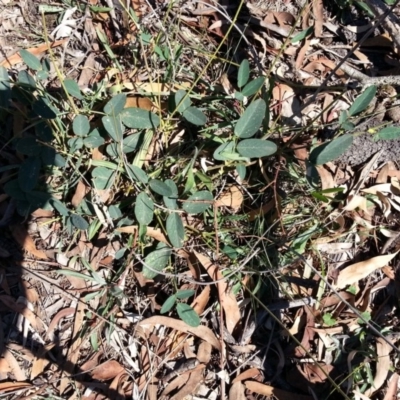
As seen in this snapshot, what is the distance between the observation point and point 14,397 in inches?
61.5

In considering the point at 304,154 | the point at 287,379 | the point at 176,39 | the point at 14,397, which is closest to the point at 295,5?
the point at 176,39

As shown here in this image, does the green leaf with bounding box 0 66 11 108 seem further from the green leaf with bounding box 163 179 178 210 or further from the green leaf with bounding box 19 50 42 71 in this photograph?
the green leaf with bounding box 163 179 178 210

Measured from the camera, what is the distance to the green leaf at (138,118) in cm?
158

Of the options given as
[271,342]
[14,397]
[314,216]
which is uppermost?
[314,216]

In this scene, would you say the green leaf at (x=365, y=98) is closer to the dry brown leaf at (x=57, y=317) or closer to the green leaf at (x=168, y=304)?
the green leaf at (x=168, y=304)

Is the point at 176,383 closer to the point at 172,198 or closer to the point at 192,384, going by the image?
the point at 192,384

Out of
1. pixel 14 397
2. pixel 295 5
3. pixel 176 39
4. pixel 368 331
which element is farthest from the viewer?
pixel 295 5

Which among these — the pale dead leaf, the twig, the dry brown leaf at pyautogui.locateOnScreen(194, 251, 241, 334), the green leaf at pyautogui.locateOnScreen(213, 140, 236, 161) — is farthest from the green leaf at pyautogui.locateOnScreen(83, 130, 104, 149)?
the twig

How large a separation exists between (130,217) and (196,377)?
0.53 m

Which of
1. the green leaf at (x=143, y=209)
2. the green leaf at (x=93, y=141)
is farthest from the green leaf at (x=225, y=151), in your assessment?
the green leaf at (x=93, y=141)

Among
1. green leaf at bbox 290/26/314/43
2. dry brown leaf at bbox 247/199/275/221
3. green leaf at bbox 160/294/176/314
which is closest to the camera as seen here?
green leaf at bbox 160/294/176/314

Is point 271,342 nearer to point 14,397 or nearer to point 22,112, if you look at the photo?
point 14,397

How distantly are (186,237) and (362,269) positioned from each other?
578mm

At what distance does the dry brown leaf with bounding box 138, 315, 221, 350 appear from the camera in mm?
1626
